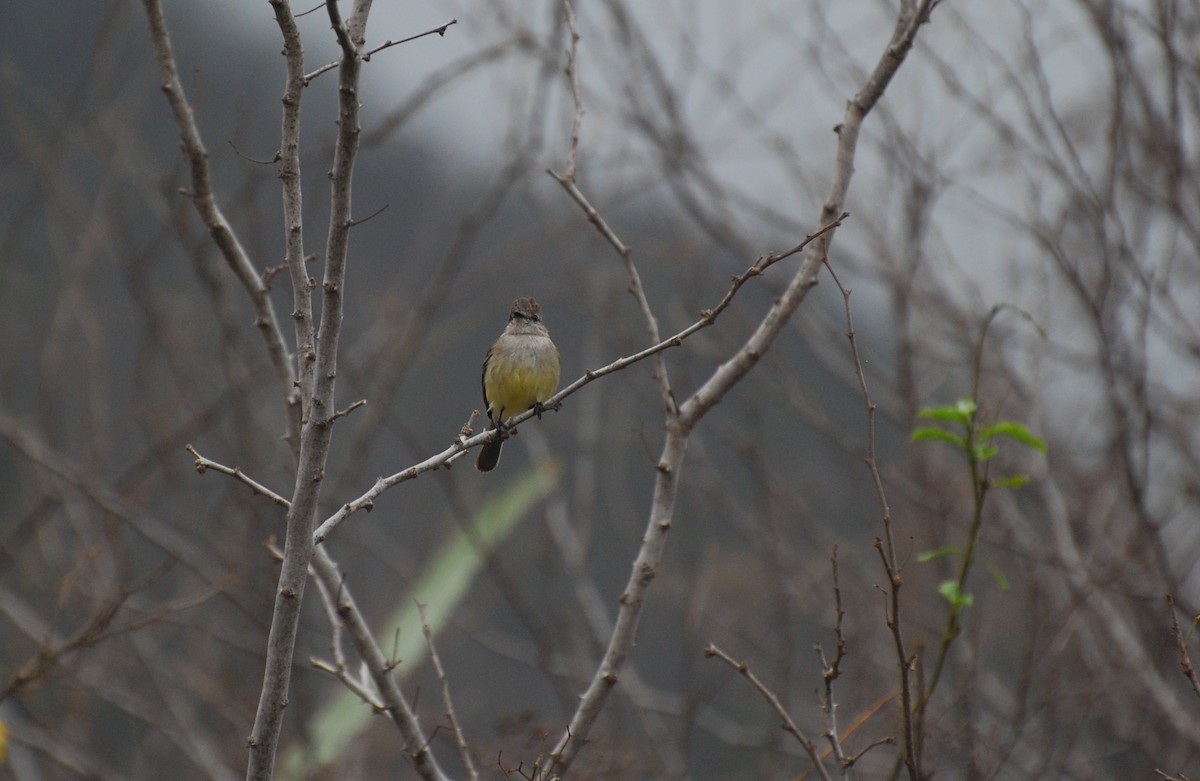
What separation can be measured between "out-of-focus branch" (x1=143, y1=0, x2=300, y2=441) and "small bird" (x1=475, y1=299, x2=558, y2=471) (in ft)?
5.78

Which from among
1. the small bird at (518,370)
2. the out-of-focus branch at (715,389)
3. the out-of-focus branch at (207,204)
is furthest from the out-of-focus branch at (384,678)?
the small bird at (518,370)

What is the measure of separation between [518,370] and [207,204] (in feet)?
7.36

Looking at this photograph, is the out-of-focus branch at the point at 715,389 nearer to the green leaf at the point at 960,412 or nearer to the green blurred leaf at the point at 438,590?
the green leaf at the point at 960,412

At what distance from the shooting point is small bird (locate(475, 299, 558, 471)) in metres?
6.00

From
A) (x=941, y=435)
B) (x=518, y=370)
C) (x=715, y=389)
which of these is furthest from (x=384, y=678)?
(x=518, y=370)

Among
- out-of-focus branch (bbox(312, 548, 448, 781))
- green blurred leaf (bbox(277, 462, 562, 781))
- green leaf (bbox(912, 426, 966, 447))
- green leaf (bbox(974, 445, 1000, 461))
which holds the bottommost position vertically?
out-of-focus branch (bbox(312, 548, 448, 781))

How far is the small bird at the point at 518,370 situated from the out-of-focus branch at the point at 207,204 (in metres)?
1.76

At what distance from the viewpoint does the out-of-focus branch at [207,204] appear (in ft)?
12.8

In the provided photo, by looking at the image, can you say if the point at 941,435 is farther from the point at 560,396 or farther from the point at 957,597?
the point at 560,396

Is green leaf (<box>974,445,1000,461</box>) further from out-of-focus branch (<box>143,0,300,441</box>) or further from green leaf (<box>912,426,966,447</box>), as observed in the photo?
out-of-focus branch (<box>143,0,300,441</box>)

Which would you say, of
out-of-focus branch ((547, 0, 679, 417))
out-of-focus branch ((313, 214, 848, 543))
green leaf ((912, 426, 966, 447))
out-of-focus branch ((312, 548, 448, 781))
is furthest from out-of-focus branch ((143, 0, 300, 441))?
A: green leaf ((912, 426, 966, 447))

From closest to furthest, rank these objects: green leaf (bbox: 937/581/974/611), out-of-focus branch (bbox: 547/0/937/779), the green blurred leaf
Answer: green leaf (bbox: 937/581/974/611) < out-of-focus branch (bbox: 547/0/937/779) < the green blurred leaf

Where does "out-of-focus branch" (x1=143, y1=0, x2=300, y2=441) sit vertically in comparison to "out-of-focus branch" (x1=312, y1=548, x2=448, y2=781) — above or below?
above

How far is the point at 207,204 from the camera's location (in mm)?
4035
